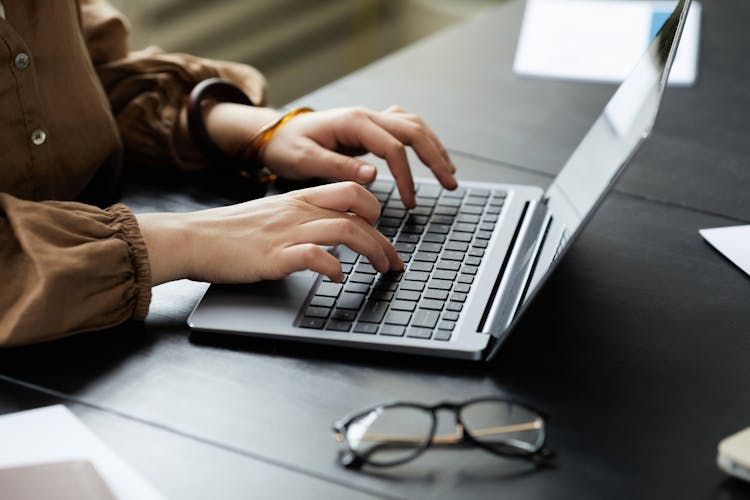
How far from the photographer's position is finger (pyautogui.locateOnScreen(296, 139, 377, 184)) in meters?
1.15

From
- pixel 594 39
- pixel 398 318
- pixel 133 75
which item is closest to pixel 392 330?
pixel 398 318

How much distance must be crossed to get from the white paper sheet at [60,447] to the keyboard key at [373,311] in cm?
25

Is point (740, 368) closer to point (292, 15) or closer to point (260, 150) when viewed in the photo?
point (260, 150)

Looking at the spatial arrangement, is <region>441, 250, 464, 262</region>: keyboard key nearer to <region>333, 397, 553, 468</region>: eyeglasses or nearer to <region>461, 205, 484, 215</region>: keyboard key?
<region>461, 205, 484, 215</region>: keyboard key

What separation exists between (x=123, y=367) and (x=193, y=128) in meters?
0.45

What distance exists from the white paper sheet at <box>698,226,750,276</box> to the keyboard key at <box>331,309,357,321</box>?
0.42m

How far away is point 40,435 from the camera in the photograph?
786mm

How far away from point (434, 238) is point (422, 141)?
0.16m

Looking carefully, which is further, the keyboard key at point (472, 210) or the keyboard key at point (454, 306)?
the keyboard key at point (472, 210)

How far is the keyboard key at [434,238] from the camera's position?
1.06m

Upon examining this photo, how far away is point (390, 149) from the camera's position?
1155 mm

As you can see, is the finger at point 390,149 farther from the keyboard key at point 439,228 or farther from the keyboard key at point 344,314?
the keyboard key at point 344,314

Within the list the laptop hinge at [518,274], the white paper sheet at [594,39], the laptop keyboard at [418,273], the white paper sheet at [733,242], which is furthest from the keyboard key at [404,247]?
the white paper sheet at [594,39]

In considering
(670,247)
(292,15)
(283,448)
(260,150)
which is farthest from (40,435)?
(292,15)
